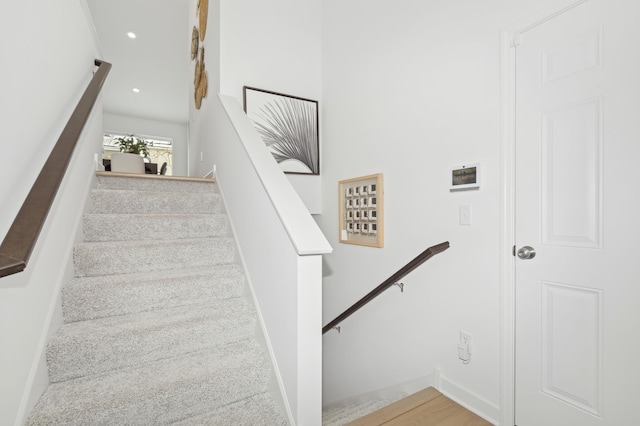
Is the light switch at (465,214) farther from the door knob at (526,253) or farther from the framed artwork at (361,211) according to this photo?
the framed artwork at (361,211)

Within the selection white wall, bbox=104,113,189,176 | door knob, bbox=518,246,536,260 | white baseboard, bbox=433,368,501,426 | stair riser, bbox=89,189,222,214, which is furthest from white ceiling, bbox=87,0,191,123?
white baseboard, bbox=433,368,501,426

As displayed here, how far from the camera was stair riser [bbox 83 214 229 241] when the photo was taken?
82.8 inches

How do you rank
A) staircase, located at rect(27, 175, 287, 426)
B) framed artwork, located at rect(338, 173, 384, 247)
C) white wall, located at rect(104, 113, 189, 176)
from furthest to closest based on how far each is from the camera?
white wall, located at rect(104, 113, 189, 176) < framed artwork, located at rect(338, 173, 384, 247) < staircase, located at rect(27, 175, 287, 426)

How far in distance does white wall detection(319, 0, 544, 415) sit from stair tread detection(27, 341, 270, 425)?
1109 millimetres

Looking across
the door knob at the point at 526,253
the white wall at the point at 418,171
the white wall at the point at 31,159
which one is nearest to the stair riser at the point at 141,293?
the white wall at the point at 31,159

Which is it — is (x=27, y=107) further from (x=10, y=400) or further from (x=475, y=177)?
(x=475, y=177)

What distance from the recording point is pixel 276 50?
3.08 metres

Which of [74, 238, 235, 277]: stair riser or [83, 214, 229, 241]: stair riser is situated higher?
[83, 214, 229, 241]: stair riser


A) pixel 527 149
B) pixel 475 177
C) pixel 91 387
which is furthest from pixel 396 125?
pixel 91 387

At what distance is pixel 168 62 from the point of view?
5.52m

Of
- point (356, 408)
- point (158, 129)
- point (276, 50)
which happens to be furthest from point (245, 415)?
point (158, 129)

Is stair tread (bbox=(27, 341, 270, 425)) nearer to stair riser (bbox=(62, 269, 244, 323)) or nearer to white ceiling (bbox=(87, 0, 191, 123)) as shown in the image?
stair riser (bbox=(62, 269, 244, 323))

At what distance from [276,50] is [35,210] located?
2654 millimetres

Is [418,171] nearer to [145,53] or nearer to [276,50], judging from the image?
[276,50]
